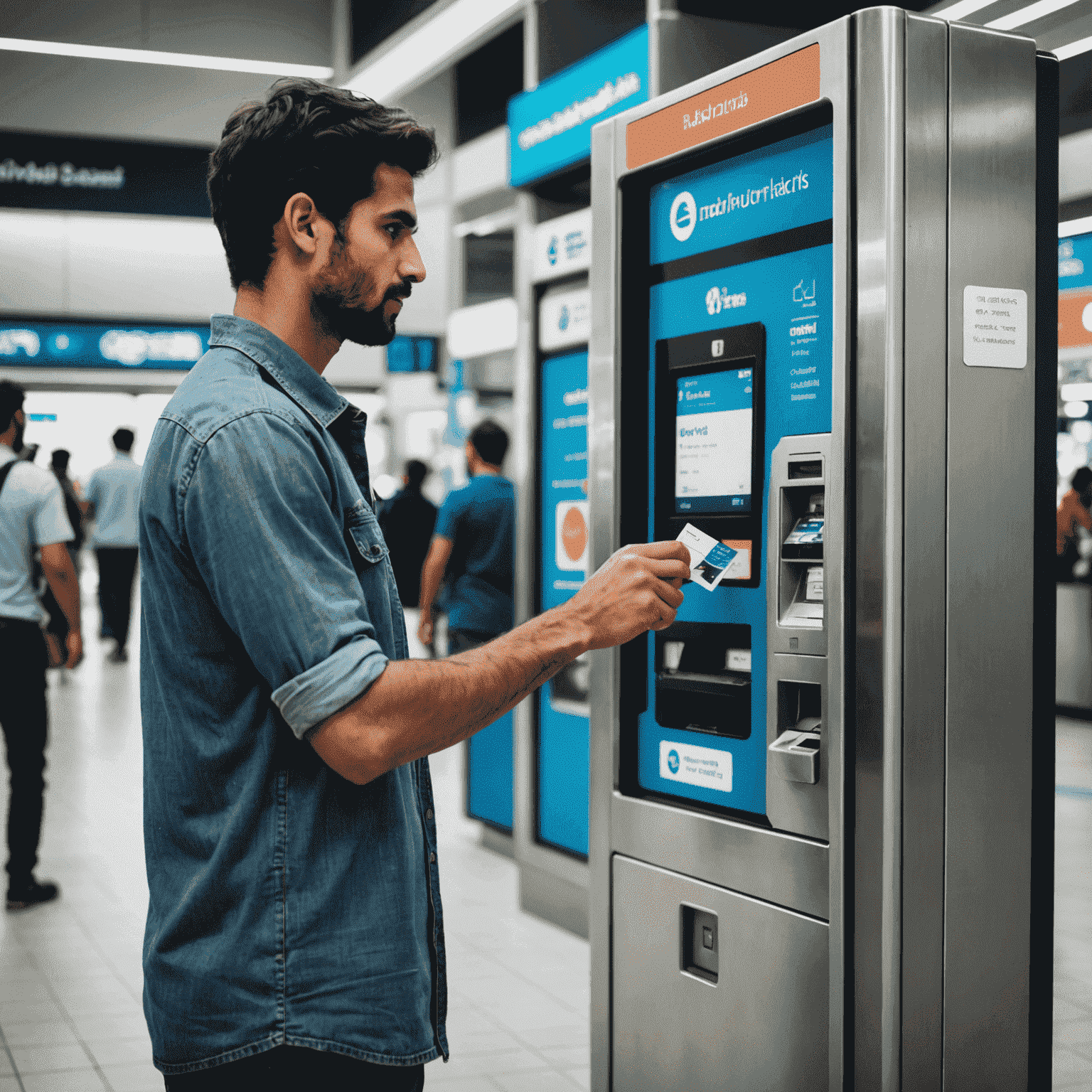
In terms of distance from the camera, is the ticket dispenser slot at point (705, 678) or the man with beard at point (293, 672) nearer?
the man with beard at point (293, 672)

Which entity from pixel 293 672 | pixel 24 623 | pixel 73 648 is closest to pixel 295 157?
pixel 293 672

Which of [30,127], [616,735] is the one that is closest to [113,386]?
[30,127]

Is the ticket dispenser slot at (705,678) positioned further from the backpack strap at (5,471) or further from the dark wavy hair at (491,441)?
the dark wavy hair at (491,441)

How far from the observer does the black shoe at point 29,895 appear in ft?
14.7

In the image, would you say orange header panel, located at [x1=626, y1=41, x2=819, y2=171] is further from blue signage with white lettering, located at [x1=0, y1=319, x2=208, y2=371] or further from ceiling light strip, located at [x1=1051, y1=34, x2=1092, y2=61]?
blue signage with white lettering, located at [x1=0, y1=319, x2=208, y2=371]

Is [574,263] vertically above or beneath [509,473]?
above

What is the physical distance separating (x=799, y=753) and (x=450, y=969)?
2320mm

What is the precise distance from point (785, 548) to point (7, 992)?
2834 millimetres

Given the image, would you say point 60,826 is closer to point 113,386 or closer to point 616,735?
point 616,735

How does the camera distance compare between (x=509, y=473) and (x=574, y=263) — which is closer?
(x=574, y=263)

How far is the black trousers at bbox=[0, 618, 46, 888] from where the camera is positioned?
4.38 meters

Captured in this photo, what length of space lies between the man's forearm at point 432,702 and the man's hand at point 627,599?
61mm

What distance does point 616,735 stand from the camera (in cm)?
233

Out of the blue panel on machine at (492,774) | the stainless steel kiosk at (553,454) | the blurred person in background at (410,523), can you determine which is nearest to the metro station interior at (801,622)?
the stainless steel kiosk at (553,454)
